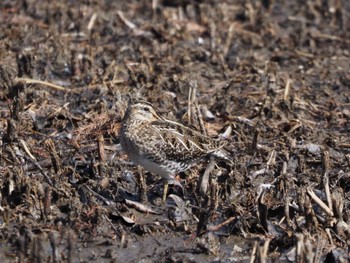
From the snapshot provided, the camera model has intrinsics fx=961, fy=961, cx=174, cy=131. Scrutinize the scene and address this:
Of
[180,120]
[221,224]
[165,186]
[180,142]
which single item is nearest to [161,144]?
[180,142]

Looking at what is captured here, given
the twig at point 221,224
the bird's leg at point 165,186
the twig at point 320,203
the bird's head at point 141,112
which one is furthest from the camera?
the bird's head at point 141,112

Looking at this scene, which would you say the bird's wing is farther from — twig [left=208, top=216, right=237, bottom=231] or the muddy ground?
twig [left=208, top=216, right=237, bottom=231]

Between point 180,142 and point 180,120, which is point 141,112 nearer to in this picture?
point 180,142

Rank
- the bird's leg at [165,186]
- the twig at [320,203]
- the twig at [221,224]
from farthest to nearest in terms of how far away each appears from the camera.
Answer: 1. the bird's leg at [165,186]
2. the twig at [221,224]
3. the twig at [320,203]

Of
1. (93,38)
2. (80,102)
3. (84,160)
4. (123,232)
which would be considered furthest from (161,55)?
(123,232)

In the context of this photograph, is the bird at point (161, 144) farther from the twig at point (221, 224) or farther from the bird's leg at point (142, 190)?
the twig at point (221, 224)

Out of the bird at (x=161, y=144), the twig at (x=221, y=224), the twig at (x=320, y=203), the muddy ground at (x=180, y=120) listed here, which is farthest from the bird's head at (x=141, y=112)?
the twig at (x=320, y=203)

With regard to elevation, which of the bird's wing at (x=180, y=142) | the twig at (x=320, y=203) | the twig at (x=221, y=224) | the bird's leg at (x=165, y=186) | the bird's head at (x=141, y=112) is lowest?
the twig at (x=221, y=224)
